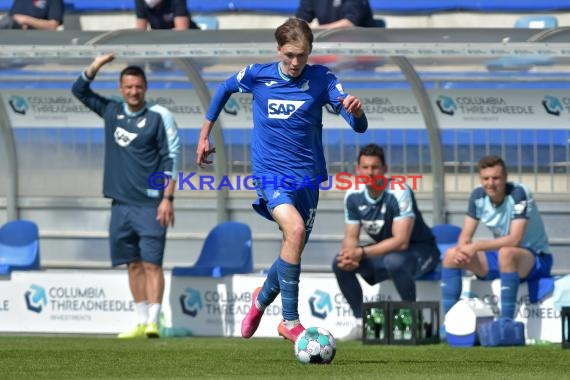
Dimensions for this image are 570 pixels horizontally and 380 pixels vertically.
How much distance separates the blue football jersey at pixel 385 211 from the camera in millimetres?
12144

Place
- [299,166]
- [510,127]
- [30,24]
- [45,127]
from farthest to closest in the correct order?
[30,24] → [45,127] → [510,127] → [299,166]

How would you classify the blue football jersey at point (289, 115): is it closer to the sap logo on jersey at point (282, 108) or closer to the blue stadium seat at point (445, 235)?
the sap logo on jersey at point (282, 108)

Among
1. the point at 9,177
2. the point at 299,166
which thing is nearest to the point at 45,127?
the point at 9,177

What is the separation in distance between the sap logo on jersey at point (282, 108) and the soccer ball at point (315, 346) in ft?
4.37

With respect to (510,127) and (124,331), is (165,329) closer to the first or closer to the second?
(124,331)

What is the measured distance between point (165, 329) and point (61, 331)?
106 centimetres

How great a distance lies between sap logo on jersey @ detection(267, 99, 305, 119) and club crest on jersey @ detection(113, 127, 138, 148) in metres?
3.70

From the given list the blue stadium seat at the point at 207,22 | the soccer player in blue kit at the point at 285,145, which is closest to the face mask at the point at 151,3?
the blue stadium seat at the point at 207,22

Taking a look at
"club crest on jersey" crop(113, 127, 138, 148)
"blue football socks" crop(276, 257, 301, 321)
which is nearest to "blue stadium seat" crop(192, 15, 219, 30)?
"club crest on jersey" crop(113, 127, 138, 148)

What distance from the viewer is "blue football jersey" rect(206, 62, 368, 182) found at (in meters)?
8.92

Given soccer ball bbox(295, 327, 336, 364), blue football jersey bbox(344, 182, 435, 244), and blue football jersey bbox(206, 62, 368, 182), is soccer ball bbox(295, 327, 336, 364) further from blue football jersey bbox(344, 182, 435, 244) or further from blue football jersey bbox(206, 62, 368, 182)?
blue football jersey bbox(344, 182, 435, 244)

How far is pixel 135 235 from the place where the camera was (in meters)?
12.6

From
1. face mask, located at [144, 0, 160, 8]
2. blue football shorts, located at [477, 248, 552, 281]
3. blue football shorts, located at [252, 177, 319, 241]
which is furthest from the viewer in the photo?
face mask, located at [144, 0, 160, 8]

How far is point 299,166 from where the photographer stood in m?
8.92
